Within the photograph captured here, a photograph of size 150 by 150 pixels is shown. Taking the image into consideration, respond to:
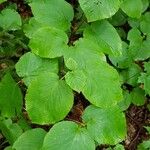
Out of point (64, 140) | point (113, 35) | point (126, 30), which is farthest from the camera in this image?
point (126, 30)

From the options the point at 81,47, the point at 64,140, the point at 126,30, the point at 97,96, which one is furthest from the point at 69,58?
the point at 126,30

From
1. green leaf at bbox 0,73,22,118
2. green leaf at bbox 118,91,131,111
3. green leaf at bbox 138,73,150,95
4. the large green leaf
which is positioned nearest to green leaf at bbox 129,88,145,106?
green leaf at bbox 118,91,131,111

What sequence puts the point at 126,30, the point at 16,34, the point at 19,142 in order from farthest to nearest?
1. the point at 126,30
2. the point at 16,34
3. the point at 19,142

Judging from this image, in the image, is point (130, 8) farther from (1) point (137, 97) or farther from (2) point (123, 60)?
(1) point (137, 97)

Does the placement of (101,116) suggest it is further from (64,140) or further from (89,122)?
(64,140)

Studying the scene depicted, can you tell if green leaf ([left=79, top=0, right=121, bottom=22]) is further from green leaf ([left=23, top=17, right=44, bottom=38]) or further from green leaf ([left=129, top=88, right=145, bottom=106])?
green leaf ([left=129, top=88, right=145, bottom=106])
